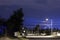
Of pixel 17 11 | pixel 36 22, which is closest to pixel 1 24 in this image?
pixel 17 11

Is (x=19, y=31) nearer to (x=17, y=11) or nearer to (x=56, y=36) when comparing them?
(x=17, y=11)

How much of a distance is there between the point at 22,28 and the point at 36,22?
0.45 metres

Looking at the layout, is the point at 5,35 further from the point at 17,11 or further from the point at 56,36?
the point at 56,36

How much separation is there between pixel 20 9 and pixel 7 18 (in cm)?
50

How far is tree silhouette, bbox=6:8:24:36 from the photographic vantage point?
5947mm

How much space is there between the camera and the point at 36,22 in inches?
250

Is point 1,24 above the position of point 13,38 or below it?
above

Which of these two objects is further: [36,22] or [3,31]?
[36,22]

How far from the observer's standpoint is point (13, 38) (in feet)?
19.2

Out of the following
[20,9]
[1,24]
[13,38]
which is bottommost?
[13,38]

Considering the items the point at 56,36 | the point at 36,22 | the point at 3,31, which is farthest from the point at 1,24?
the point at 56,36

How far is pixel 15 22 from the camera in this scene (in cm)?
612

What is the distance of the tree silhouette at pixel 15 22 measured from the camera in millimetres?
5947

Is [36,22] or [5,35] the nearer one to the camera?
[5,35]
